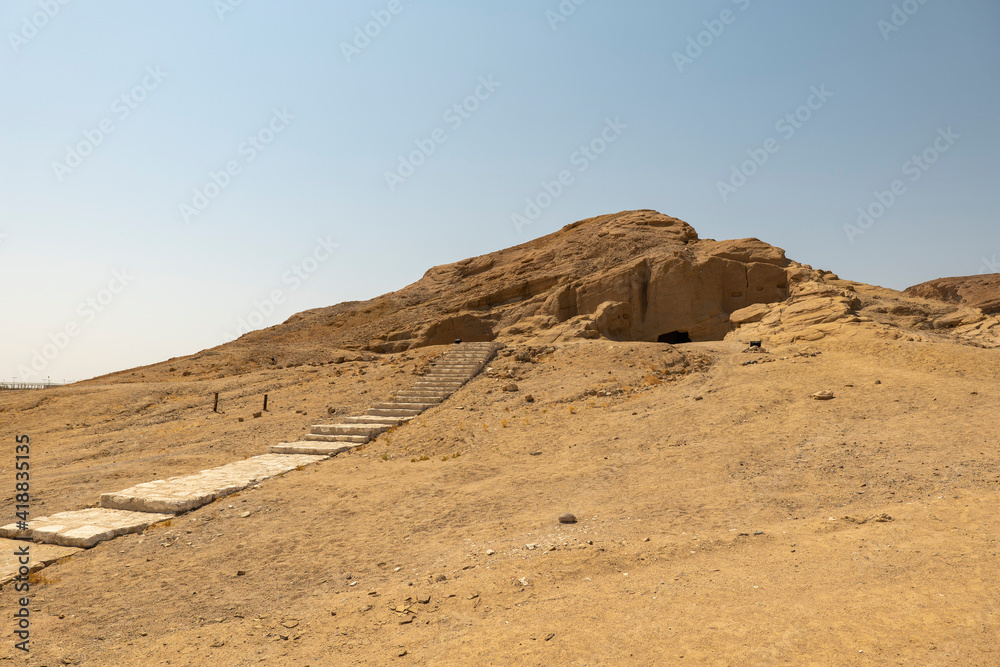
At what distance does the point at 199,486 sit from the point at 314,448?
240 cm

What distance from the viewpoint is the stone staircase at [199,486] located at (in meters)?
6.13

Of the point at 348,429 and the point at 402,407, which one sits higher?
the point at 402,407

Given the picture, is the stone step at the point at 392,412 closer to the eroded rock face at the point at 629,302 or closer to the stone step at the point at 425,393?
the stone step at the point at 425,393

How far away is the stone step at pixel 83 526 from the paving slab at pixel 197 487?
12cm

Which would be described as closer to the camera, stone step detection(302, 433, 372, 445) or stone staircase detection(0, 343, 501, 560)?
stone staircase detection(0, 343, 501, 560)

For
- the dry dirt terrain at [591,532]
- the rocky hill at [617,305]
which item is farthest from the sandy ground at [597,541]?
the rocky hill at [617,305]

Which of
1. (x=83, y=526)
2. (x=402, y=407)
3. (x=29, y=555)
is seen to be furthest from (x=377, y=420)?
(x=29, y=555)

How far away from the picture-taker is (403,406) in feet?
41.1

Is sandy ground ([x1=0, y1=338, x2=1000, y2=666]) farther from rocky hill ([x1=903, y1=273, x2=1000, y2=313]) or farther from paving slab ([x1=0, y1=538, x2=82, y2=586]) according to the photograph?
rocky hill ([x1=903, y1=273, x2=1000, y2=313])

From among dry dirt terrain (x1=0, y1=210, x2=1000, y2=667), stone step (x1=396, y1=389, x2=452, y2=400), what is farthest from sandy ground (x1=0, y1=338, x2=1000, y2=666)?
stone step (x1=396, y1=389, x2=452, y2=400)

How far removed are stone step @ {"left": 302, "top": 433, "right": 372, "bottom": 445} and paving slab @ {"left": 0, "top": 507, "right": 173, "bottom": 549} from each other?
3.74 meters

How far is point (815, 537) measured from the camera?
510 cm

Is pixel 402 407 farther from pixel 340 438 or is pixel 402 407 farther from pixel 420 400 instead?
pixel 340 438

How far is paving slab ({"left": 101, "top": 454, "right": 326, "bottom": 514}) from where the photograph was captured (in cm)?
712
